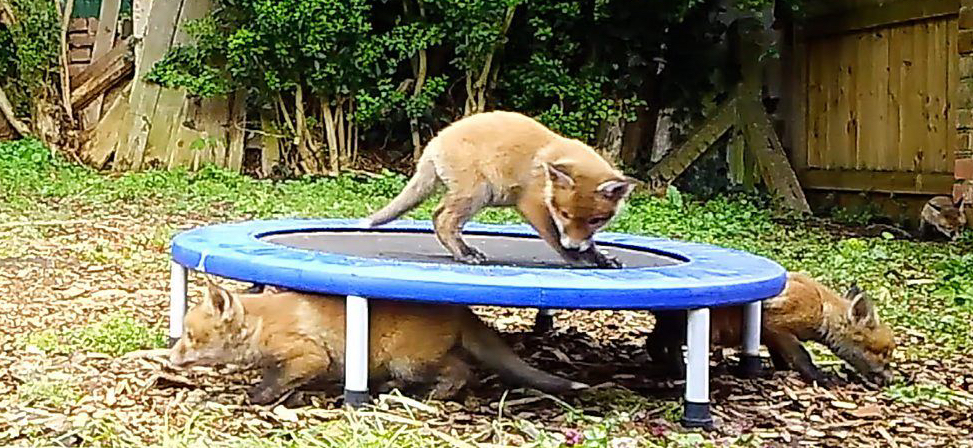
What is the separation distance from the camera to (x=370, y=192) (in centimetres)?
898

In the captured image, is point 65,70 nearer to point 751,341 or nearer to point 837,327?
point 751,341

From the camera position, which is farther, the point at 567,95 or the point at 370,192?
the point at 567,95

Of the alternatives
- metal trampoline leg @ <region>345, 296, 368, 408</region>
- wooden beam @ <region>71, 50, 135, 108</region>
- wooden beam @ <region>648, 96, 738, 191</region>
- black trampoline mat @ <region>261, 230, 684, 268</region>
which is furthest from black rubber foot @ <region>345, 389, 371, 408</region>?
wooden beam @ <region>71, 50, 135, 108</region>

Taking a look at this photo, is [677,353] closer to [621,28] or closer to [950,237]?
[950,237]

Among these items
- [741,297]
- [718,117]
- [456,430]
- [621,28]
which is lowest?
[456,430]

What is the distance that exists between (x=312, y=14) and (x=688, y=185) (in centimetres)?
346

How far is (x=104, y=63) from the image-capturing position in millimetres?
10156

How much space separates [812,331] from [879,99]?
5663 mm

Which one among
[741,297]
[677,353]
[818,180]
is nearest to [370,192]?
[818,180]

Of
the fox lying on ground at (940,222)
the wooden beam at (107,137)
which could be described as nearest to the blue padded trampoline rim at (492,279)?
the fox lying on ground at (940,222)

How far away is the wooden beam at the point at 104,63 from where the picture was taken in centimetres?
1008

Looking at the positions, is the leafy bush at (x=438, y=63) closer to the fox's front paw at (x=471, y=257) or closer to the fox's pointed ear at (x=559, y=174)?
the fox's front paw at (x=471, y=257)

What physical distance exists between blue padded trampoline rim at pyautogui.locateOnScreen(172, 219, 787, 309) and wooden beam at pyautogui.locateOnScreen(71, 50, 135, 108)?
684 centimetres

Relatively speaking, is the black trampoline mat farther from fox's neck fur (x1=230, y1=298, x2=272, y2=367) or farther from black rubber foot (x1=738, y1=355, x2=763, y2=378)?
fox's neck fur (x1=230, y1=298, x2=272, y2=367)
